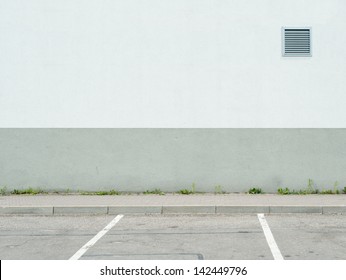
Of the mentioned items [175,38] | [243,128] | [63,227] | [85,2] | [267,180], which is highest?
[85,2]

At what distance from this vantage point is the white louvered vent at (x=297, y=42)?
12.3 m

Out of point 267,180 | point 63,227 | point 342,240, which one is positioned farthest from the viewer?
point 267,180

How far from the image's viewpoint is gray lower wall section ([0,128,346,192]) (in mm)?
12258

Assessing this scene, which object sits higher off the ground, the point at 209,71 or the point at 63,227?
the point at 209,71

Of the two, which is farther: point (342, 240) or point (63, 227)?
point (63, 227)

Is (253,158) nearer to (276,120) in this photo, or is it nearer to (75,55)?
(276,120)

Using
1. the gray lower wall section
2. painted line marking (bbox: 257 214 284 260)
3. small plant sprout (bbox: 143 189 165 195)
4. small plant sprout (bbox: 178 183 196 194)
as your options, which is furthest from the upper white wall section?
painted line marking (bbox: 257 214 284 260)

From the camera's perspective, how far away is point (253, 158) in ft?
40.3

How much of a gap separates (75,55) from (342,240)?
8.14 m

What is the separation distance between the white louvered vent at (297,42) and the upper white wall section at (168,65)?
173mm

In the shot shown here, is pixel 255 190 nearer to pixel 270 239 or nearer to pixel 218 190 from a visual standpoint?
pixel 218 190

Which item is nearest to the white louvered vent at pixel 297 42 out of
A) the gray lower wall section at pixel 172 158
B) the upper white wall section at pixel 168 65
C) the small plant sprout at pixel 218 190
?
the upper white wall section at pixel 168 65

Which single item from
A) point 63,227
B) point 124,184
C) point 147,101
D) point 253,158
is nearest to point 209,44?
point 147,101

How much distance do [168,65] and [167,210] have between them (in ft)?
13.3
